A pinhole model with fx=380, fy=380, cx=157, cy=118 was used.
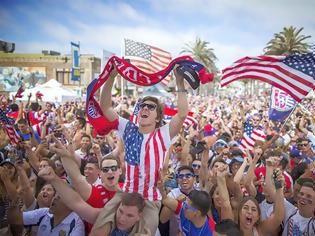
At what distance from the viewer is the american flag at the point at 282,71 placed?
5.81 meters

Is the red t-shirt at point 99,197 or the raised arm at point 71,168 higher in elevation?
the raised arm at point 71,168

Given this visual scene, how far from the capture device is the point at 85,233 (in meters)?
4.11

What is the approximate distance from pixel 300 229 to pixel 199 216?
3.90ft

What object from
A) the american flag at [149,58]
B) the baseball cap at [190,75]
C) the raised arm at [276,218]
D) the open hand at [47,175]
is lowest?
the raised arm at [276,218]

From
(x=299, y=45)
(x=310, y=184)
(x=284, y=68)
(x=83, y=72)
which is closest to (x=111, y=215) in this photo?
(x=310, y=184)

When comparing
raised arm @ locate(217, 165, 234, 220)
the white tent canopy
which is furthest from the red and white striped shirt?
the white tent canopy

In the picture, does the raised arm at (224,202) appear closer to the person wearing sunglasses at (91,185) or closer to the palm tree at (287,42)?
the person wearing sunglasses at (91,185)

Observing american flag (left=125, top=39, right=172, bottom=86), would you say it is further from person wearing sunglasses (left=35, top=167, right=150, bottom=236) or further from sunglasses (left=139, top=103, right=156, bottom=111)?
person wearing sunglasses (left=35, top=167, right=150, bottom=236)

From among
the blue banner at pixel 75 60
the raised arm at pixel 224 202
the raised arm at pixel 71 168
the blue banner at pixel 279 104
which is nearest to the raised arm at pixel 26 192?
the raised arm at pixel 71 168

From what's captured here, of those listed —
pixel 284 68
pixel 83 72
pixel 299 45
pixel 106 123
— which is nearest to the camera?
pixel 106 123

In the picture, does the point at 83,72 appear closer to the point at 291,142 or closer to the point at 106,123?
the point at 291,142

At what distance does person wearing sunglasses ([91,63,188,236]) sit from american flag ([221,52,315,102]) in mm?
2068

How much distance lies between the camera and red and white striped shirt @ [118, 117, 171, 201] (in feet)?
13.3

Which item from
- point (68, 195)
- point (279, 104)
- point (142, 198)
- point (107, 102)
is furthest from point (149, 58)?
point (68, 195)
